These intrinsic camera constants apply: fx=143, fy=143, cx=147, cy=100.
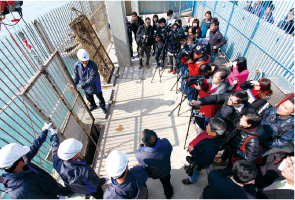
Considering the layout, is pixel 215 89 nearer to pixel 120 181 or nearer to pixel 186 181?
pixel 186 181

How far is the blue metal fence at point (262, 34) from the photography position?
12.7 feet

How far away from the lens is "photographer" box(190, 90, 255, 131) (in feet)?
8.05

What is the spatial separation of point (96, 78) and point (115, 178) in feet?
9.56

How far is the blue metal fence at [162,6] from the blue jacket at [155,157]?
13746mm

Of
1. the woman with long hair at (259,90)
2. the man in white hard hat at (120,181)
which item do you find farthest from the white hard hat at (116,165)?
the woman with long hair at (259,90)

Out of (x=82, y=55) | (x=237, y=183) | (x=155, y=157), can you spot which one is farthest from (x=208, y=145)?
(x=82, y=55)

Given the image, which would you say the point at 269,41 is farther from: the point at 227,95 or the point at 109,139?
the point at 109,139

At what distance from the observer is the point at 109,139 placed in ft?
13.0

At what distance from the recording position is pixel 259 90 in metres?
3.14

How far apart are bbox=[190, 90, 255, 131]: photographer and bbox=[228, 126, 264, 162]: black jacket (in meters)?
0.30

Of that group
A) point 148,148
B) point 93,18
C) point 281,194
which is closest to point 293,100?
point 281,194

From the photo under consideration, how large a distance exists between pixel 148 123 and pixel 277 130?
9.28 feet

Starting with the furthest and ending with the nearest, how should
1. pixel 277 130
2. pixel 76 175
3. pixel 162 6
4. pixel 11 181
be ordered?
pixel 162 6 < pixel 277 130 < pixel 76 175 < pixel 11 181

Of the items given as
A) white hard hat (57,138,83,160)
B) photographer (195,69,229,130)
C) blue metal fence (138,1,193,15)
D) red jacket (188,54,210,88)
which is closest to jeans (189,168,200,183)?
photographer (195,69,229,130)
